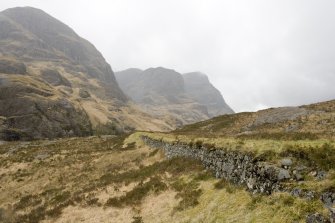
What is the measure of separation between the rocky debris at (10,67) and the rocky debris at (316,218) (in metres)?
164

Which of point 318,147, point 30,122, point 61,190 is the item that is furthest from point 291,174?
point 30,122

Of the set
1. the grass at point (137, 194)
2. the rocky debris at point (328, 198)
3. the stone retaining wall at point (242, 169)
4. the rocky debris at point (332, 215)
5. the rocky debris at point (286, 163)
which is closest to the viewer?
the rocky debris at point (332, 215)

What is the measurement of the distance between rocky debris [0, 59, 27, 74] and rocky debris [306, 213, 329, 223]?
163535 mm

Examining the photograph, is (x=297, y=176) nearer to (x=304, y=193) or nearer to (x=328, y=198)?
(x=304, y=193)

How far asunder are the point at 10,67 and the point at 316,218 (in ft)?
553

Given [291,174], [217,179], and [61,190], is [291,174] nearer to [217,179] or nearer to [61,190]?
[217,179]

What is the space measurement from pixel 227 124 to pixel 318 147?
39.4 meters

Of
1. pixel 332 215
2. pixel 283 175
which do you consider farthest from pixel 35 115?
pixel 332 215

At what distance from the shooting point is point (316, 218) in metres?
12.5

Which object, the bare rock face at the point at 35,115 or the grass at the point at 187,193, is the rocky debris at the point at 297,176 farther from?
the bare rock face at the point at 35,115

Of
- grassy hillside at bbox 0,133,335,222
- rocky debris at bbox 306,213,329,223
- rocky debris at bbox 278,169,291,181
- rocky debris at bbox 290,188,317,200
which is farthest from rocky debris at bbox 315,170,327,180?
rocky debris at bbox 306,213,329,223

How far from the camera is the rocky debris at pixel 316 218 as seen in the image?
1225 cm

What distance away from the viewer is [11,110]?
106312mm

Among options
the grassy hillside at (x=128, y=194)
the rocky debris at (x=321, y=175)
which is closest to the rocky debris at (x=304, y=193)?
the grassy hillside at (x=128, y=194)
